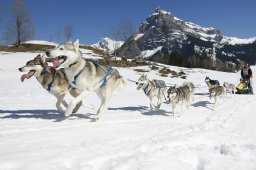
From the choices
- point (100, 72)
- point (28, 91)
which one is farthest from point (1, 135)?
point (28, 91)

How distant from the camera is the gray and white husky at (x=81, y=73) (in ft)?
22.6

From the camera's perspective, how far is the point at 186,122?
26.1ft

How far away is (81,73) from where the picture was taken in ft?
23.8

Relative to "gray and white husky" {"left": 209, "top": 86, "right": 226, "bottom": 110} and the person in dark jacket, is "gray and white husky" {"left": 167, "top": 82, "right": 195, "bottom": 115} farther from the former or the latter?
the person in dark jacket

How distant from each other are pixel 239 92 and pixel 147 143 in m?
13.7

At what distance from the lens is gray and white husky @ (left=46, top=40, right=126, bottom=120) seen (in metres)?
6.89

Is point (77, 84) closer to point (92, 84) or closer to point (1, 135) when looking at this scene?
point (92, 84)

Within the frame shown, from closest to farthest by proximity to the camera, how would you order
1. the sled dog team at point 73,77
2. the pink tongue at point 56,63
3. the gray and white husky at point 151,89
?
the pink tongue at point 56,63 → the sled dog team at point 73,77 → the gray and white husky at point 151,89

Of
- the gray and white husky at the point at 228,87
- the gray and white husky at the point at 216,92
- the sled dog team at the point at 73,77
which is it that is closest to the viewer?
the sled dog team at the point at 73,77

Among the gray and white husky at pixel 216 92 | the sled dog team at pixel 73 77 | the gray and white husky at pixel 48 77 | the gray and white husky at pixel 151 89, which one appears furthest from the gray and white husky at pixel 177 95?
the gray and white husky at pixel 48 77

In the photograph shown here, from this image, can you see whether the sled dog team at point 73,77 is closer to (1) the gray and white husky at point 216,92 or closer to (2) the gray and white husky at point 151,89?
(2) the gray and white husky at point 151,89

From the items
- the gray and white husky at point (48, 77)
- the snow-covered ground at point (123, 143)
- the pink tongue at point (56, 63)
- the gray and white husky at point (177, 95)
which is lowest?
the snow-covered ground at point (123, 143)

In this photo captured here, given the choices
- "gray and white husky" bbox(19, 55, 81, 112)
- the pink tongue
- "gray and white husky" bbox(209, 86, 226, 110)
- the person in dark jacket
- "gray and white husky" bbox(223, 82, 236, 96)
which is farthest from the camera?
the person in dark jacket

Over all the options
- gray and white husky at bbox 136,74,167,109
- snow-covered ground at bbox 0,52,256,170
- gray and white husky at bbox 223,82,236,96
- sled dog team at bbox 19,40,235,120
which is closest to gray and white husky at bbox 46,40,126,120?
sled dog team at bbox 19,40,235,120
